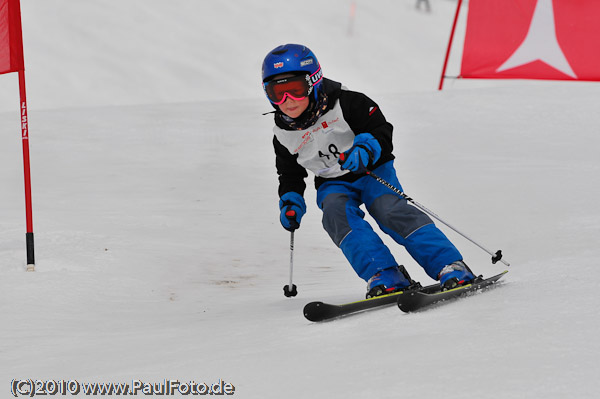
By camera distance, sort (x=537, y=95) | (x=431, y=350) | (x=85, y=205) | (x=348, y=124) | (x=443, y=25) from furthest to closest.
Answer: (x=443, y=25) < (x=537, y=95) < (x=85, y=205) < (x=348, y=124) < (x=431, y=350)

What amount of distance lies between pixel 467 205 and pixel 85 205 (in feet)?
11.6

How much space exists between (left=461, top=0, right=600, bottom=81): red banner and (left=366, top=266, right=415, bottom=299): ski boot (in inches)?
269

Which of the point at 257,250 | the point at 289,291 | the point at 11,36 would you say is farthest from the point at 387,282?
the point at 11,36

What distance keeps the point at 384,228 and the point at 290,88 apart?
35.6 inches

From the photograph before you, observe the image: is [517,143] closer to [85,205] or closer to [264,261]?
[264,261]

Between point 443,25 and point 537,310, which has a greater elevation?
point 443,25

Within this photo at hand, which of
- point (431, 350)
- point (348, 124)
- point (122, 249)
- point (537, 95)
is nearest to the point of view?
point (431, 350)

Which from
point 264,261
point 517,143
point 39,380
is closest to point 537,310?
point 39,380

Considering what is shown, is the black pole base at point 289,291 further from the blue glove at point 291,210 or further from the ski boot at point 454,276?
the ski boot at point 454,276

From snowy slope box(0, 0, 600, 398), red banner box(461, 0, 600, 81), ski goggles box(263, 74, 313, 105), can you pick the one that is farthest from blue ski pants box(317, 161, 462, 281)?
red banner box(461, 0, 600, 81)

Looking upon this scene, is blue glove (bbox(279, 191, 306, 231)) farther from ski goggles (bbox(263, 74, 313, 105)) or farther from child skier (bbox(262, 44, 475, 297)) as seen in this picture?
ski goggles (bbox(263, 74, 313, 105))

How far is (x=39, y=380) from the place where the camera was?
8.64 ft

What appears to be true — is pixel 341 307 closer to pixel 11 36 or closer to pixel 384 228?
pixel 384 228

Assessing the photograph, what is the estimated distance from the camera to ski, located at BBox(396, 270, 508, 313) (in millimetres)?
2996
